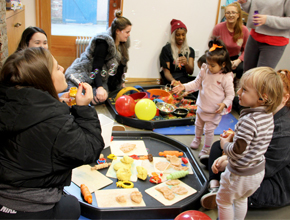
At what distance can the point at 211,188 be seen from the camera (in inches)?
66.9

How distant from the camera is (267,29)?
2.47 metres

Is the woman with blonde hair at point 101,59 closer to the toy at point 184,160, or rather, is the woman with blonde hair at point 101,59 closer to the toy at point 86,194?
the toy at point 184,160

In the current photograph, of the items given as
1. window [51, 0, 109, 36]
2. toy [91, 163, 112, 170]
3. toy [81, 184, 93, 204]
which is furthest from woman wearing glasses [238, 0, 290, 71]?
window [51, 0, 109, 36]

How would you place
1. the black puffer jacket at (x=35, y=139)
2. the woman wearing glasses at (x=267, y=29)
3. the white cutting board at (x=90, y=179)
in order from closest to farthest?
1. the black puffer jacket at (x=35, y=139)
2. the white cutting board at (x=90, y=179)
3. the woman wearing glasses at (x=267, y=29)

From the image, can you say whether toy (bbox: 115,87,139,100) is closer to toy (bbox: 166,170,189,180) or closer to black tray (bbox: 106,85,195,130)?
black tray (bbox: 106,85,195,130)

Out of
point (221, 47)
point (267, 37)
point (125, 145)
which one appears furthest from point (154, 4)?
point (125, 145)

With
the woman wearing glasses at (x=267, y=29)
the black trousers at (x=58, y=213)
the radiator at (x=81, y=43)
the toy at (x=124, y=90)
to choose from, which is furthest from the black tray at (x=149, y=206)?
the radiator at (x=81, y=43)

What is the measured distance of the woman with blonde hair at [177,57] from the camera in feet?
12.6

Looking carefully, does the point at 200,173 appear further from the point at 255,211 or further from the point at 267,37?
the point at 267,37

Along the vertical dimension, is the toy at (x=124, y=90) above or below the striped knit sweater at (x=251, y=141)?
below

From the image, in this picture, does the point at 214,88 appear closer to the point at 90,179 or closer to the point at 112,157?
the point at 112,157

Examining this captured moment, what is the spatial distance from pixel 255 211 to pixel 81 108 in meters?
1.31

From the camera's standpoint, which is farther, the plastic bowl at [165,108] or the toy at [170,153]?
the plastic bowl at [165,108]

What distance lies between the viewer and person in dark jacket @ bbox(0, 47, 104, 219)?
993mm
